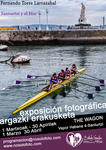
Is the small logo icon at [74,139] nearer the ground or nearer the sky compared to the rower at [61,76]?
nearer the ground

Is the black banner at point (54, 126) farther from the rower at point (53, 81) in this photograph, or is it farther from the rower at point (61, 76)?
the rower at point (61, 76)

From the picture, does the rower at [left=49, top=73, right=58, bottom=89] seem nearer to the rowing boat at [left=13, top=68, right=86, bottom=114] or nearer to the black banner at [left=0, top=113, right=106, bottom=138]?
the rowing boat at [left=13, top=68, right=86, bottom=114]

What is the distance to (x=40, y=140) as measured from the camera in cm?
959

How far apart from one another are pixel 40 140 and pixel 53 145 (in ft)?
1.96

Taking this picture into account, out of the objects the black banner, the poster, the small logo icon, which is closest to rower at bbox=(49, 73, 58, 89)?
the poster

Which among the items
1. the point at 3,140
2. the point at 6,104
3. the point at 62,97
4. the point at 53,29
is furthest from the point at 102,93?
the point at 53,29

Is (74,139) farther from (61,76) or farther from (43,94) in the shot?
(61,76)

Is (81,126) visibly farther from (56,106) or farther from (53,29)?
(53,29)

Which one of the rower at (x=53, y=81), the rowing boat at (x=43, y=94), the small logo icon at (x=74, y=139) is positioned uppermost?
the rower at (x=53, y=81)

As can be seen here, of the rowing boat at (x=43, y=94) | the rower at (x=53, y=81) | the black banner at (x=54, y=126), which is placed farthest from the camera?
the rower at (x=53, y=81)

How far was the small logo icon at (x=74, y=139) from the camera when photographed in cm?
959

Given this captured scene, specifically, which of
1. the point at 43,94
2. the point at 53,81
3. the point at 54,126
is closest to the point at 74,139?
the point at 54,126

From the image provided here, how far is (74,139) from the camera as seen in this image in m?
9.52

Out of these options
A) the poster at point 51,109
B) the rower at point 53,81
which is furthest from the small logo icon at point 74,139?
the rower at point 53,81
